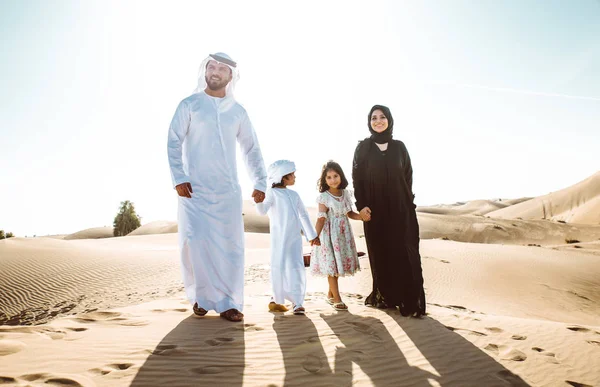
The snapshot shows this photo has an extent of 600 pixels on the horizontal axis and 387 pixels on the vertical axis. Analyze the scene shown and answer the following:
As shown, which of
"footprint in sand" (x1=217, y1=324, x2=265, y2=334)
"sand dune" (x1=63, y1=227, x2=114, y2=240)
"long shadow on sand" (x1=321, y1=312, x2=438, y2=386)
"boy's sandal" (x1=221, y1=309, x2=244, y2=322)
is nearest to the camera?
"long shadow on sand" (x1=321, y1=312, x2=438, y2=386)

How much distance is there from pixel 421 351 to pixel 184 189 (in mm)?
2929

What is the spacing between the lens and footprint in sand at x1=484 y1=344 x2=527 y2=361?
125 inches

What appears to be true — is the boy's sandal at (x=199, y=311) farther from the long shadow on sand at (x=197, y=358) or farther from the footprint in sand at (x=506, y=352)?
the footprint in sand at (x=506, y=352)

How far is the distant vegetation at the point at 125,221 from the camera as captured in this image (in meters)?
50.1

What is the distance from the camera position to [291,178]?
4910 millimetres

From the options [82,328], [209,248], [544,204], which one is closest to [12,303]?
[82,328]

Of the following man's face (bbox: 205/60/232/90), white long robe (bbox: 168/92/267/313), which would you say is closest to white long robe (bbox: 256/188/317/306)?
white long robe (bbox: 168/92/267/313)

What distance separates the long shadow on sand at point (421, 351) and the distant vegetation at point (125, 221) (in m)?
52.7

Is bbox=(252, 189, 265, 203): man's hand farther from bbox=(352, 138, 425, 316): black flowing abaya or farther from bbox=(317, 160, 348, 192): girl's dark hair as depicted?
bbox=(352, 138, 425, 316): black flowing abaya

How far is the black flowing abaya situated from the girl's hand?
3.0 inches

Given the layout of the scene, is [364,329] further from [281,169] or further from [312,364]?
[281,169]

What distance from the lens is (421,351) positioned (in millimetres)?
3246

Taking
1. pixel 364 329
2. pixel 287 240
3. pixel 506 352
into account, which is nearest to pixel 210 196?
pixel 287 240

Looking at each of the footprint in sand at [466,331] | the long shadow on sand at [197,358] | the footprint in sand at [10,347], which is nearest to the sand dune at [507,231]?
the footprint in sand at [466,331]
